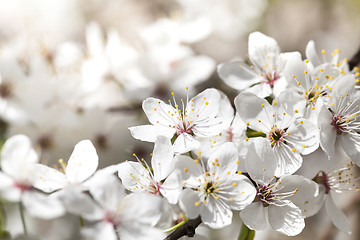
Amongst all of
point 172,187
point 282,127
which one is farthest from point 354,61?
point 172,187

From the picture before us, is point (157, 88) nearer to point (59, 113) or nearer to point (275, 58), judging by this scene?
point (59, 113)

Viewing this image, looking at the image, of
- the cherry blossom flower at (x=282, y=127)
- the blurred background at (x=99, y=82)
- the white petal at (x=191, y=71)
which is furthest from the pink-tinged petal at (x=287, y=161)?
the white petal at (x=191, y=71)

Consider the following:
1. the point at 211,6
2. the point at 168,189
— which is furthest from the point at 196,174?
the point at 211,6

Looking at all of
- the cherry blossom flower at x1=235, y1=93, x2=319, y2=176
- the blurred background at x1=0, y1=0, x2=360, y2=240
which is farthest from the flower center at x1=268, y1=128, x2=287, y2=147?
the blurred background at x1=0, y1=0, x2=360, y2=240

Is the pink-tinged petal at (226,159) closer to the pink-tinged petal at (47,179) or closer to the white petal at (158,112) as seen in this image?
the white petal at (158,112)

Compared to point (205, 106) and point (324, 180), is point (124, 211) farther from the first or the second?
point (324, 180)

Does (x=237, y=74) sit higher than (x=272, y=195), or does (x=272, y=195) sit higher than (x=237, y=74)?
(x=237, y=74)

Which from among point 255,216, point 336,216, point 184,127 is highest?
point 184,127
